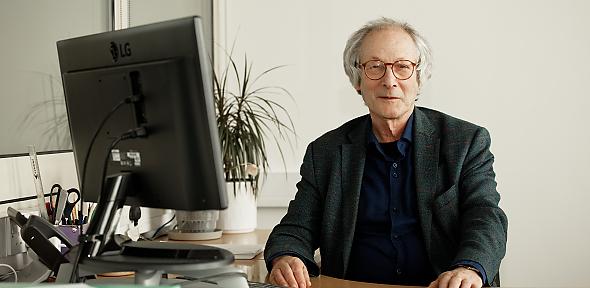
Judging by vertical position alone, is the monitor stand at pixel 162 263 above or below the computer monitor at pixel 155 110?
below

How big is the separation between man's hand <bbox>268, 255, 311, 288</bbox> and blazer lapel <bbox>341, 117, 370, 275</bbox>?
295 millimetres

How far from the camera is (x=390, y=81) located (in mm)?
2488

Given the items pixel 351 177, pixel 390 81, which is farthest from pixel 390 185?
pixel 390 81

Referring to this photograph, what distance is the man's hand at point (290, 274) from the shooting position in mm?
2025

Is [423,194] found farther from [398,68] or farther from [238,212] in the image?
[238,212]

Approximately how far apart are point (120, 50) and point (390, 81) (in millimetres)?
1115

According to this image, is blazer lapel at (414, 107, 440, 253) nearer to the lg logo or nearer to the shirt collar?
the shirt collar

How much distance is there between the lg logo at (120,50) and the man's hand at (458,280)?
0.87m

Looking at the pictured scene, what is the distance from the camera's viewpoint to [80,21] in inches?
107

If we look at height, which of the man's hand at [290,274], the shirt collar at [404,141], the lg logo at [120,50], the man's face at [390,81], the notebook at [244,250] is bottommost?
the notebook at [244,250]

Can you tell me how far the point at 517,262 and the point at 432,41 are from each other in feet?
3.10

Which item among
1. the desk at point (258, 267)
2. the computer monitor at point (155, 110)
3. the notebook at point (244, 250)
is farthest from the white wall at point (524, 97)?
the computer monitor at point (155, 110)

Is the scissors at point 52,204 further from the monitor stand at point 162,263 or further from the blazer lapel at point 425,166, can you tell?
the blazer lapel at point 425,166

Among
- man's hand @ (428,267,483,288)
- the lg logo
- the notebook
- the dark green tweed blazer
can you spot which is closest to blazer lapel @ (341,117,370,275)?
the dark green tweed blazer
